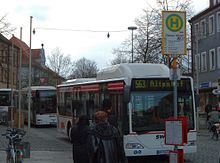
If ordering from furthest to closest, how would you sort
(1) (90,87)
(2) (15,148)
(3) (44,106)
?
(3) (44,106) < (1) (90,87) < (2) (15,148)

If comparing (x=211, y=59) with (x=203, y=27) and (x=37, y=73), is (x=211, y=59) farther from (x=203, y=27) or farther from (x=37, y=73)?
(x=37, y=73)

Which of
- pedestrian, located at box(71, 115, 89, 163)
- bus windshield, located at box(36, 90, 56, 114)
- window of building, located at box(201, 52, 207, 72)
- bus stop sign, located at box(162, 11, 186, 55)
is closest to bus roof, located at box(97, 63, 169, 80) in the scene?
bus stop sign, located at box(162, 11, 186, 55)

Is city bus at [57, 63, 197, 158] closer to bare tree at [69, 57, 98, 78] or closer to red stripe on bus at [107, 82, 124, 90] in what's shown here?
red stripe on bus at [107, 82, 124, 90]

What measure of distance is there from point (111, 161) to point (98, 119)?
0.76 meters

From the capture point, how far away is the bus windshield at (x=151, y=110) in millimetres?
14750

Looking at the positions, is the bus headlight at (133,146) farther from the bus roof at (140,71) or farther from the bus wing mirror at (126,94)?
the bus roof at (140,71)

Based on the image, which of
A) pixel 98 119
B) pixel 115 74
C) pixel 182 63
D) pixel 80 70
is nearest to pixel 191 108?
pixel 115 74

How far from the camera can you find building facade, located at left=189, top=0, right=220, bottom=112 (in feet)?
158

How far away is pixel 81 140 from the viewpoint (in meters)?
9.46

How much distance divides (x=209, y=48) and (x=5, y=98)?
21.7 m

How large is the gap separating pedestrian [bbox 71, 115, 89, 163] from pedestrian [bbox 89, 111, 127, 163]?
1.45 m

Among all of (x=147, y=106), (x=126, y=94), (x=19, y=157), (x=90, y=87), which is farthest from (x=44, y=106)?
(x=19, y=157)

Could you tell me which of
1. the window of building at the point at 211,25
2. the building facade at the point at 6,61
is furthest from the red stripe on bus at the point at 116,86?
the window of building at the point at 211,25

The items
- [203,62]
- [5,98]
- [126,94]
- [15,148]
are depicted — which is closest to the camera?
[15,148]
